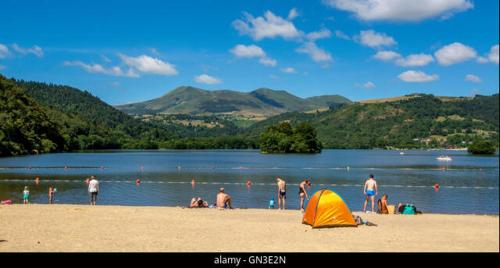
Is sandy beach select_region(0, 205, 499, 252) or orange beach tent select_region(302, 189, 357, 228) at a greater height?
orange beach tent select_region(302, 189, 357, 228)

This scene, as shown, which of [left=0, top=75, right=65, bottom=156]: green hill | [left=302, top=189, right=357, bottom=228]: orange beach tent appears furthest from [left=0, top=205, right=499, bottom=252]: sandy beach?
[left=0, top=75, right=65, bottom=156]: green hill

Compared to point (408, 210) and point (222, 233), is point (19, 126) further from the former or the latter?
point (222, 233)

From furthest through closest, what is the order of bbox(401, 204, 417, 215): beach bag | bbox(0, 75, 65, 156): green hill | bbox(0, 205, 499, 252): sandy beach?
bbox(0, 75, 65, 156): green hill
bbox(401, 204, 417, 215): beach bag
bbox(0, 205, 499, 252): sandy beach

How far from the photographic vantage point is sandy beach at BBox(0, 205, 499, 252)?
2050 cm

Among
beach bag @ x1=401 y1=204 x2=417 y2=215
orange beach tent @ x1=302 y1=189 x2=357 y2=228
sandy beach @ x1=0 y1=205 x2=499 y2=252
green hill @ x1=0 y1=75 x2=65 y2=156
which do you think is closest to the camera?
sandy beach @ x1=0 y1=205 x2=499 y2=252

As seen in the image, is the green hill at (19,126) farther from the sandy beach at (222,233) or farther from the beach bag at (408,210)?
the beach bag at (408,210)

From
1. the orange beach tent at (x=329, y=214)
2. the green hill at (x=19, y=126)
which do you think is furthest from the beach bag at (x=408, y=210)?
the green hill at (x=19, y=126)

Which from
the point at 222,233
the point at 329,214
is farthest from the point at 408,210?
the point at 222,233

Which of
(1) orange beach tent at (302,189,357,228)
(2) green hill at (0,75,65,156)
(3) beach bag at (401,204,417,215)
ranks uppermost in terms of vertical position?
(2) green hill at (0,75,65,156)

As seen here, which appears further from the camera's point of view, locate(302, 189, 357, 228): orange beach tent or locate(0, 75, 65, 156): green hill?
locate(0, 75, 65, 156): green hill

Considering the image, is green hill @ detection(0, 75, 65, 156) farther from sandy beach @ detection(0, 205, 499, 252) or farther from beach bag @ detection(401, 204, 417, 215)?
beach bag @ detection(401, 204, 417, 215)
